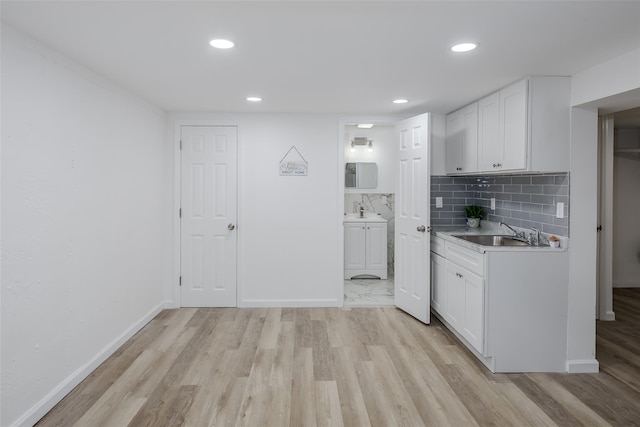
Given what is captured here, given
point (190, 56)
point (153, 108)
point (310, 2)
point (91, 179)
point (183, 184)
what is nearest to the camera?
point (310, 2)

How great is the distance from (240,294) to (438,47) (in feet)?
11.0

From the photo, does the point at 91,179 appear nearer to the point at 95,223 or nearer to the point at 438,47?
the point at 95,223

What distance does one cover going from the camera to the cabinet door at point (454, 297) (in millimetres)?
3488

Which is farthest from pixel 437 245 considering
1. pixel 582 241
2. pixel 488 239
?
pixel 582 241

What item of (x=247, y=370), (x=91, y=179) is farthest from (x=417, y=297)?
(x=91, y=179)

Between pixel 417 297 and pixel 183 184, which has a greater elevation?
pixel 183 184

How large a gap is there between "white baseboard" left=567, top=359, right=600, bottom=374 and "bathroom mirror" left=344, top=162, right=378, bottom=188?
152 inches

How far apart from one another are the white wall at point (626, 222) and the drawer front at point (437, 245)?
10.3ft

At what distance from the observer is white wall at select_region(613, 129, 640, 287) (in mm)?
5520

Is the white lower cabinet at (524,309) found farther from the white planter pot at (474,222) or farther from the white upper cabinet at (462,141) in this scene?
the white planter pot at (474,222)

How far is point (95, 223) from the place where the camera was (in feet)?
10.0

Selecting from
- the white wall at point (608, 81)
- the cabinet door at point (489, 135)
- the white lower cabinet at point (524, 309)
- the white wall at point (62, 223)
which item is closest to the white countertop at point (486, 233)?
the white lower cabinet at point (524, 309)

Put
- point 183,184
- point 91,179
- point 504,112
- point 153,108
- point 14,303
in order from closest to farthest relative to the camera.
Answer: point 14,303, point 91,179, point 504,112, point 153,108, point 183,184

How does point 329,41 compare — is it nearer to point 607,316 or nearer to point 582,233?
point 582,233
